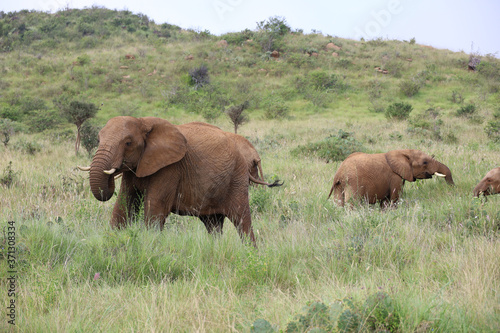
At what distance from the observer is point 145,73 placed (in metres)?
33.7

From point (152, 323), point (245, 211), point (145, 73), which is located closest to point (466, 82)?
point (145, 73)

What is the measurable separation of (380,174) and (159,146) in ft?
13.1

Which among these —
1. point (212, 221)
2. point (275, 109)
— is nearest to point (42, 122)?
point (275, 109)

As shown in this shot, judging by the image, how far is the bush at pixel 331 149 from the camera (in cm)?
1070

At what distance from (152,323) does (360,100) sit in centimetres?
2818

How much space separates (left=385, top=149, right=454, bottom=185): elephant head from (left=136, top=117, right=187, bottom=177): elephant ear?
163 inches

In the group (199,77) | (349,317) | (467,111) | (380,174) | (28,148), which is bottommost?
(28,148)

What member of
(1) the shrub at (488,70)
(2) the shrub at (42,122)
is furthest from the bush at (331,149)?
(1) the shrub at (488,70)

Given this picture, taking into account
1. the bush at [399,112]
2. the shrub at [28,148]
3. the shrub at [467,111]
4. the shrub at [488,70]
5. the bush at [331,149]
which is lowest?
the shrub at [28,148]

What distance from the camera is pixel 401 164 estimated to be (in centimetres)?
691

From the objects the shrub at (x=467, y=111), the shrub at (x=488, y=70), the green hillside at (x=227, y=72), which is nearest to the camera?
the shrub at (x=467, y=111)

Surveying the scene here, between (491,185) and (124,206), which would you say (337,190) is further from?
(124,206)

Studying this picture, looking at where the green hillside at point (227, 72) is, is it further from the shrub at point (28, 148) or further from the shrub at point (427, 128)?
the shrub at point (28, 148)

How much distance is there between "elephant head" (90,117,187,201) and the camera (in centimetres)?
385
